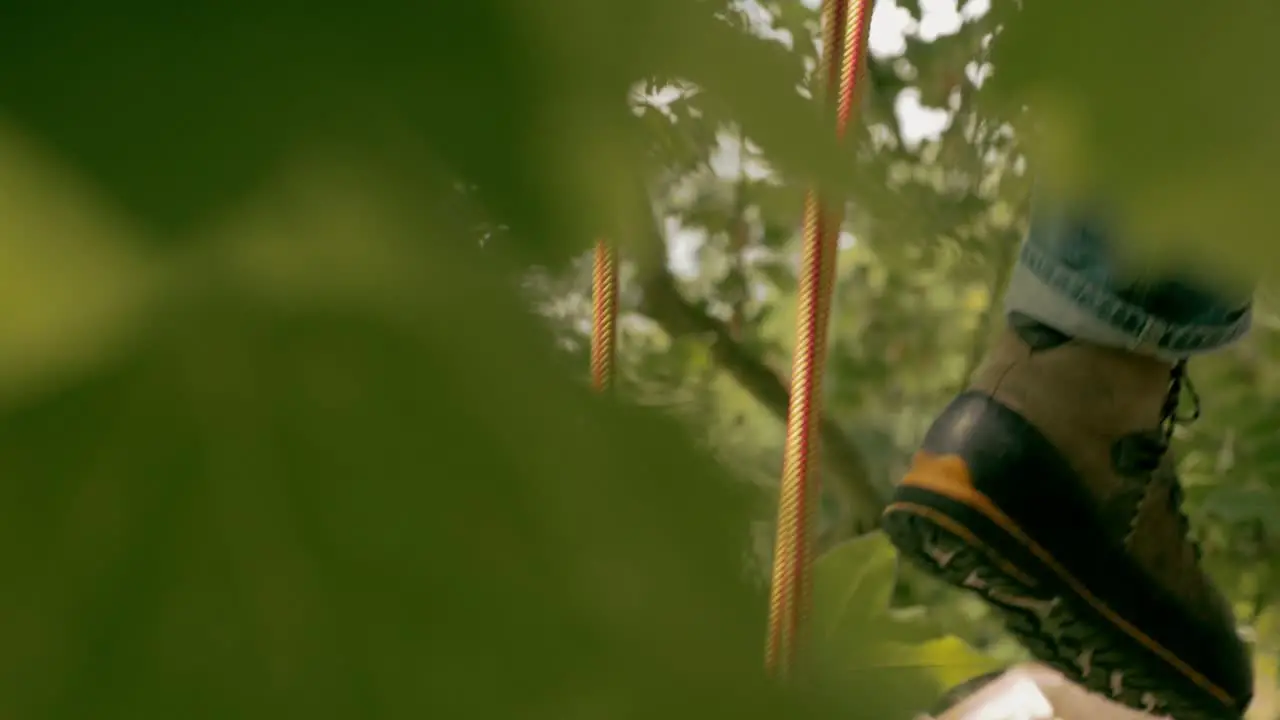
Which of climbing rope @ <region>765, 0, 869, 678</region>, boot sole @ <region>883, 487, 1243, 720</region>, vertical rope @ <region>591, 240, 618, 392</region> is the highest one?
vertical rope @ <region>591, 240, 618, 392</region>

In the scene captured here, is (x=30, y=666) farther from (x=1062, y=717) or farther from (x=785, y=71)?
(x=1062, y=717)

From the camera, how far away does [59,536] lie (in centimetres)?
6

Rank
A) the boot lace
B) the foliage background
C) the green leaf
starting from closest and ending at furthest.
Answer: the foliage background < the green leaf < the boot lace

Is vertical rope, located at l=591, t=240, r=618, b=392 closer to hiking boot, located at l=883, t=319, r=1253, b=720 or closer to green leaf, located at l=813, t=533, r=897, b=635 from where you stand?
green leaf, located at l=813, t=533, r=897, b=635

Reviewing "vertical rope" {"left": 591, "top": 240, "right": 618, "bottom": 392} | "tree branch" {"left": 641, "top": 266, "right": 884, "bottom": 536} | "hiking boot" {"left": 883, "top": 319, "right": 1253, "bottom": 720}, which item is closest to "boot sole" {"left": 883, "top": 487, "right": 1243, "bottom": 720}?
"hiking boot" {"left": 883, "top": 319, "right": 1253, "bottom": 720}

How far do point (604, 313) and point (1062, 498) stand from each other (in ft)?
1.21

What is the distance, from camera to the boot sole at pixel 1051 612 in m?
0.43

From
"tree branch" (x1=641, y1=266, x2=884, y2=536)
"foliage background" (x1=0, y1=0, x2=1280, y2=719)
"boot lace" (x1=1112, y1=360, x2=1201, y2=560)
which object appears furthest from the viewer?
"tree branch" (x1=641, y1=266, x2=884, y2=536)

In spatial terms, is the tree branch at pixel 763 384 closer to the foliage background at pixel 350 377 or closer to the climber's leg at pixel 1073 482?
the climber's leg at pixel 1073 482

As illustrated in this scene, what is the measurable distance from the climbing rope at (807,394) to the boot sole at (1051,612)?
21 centimetres

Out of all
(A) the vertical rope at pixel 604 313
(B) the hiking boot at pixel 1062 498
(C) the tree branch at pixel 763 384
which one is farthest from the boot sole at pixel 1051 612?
(A) the vertical rope at pixel 604 313

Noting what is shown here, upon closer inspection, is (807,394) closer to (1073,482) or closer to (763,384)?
(1073,482)

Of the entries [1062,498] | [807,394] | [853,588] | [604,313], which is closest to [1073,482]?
[1062,498]

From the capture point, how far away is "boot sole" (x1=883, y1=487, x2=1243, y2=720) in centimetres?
43
